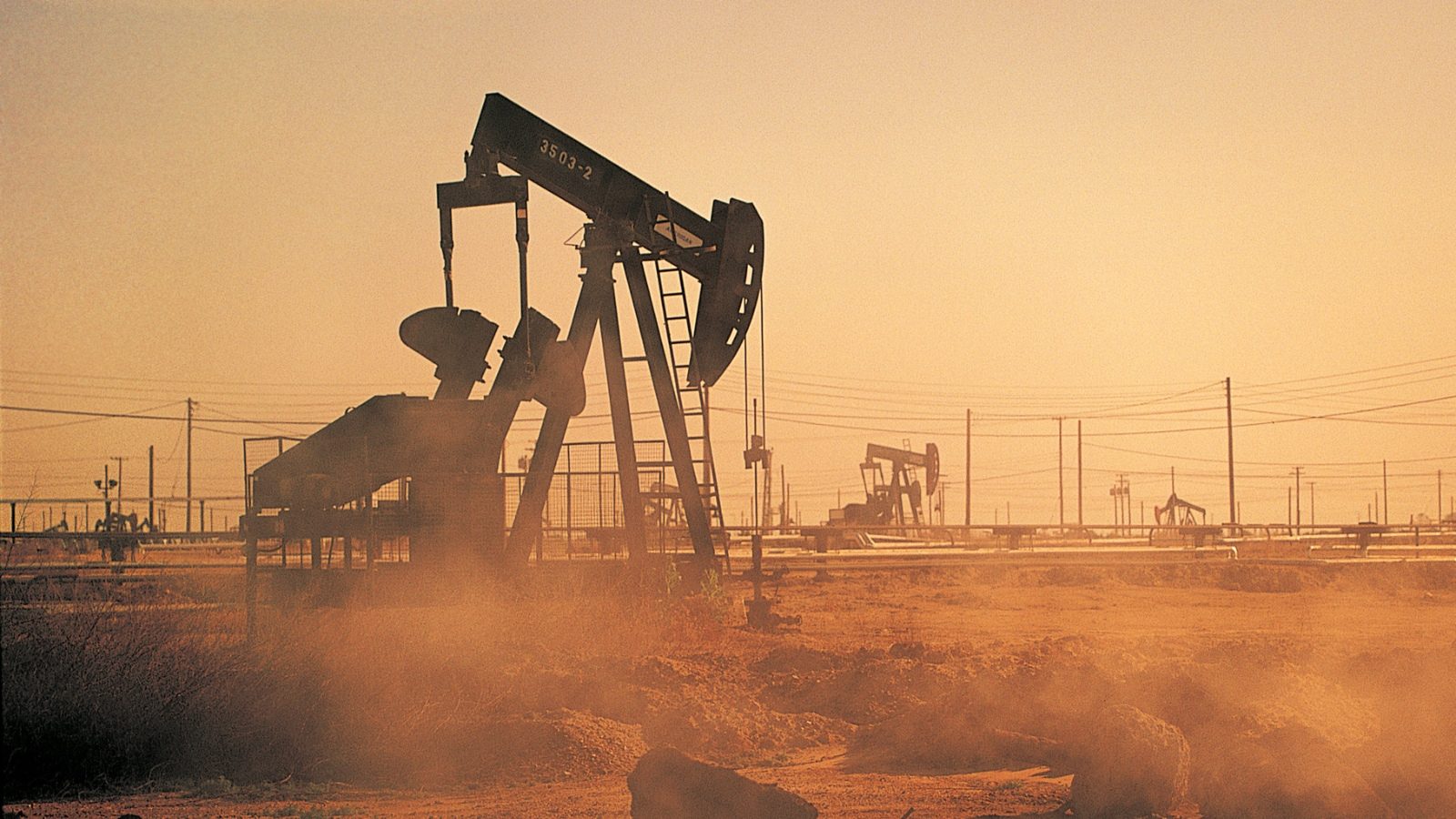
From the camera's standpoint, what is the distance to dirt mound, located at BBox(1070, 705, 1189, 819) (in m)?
7.55

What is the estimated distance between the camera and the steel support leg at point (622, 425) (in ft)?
53.3

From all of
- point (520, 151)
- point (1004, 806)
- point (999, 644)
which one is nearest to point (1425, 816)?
point (1004, 806)

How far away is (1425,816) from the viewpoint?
7.28m

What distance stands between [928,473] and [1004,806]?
44981mm

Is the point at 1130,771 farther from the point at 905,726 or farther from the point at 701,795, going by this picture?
the point at 905,726

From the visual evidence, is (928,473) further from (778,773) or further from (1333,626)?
(778,773)

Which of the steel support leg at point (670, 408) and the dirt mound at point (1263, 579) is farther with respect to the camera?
the dirt mound at point (1263, 579)

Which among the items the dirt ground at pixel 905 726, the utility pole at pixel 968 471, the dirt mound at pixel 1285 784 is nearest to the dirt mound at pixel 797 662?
the dirt ground at pixel 905 726

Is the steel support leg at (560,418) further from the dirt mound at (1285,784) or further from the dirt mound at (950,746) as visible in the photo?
the dirt mound at (1285,784)

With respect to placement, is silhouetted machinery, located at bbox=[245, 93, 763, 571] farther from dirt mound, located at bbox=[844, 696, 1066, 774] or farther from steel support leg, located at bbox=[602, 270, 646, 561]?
dirt mound, located at bbox=[844, 696, 1066, 774]

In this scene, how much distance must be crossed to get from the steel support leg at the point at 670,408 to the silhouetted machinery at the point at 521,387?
0.07 feet

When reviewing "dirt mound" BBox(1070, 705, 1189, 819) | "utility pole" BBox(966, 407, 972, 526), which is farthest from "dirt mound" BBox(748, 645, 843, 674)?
"utility pole" BBox(966, 407, 972, 526)

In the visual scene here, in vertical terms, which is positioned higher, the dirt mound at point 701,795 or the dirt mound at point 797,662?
the dirt mound at point 701,795

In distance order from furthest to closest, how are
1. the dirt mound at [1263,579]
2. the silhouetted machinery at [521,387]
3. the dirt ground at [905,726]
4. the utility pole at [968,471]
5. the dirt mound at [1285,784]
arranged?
the utility pole at [968,471], the dirt mound at [1263,579], the silhouetted machinery at [521,387], the dirt ground at [905,726], the dirt mound at [1285,784]
